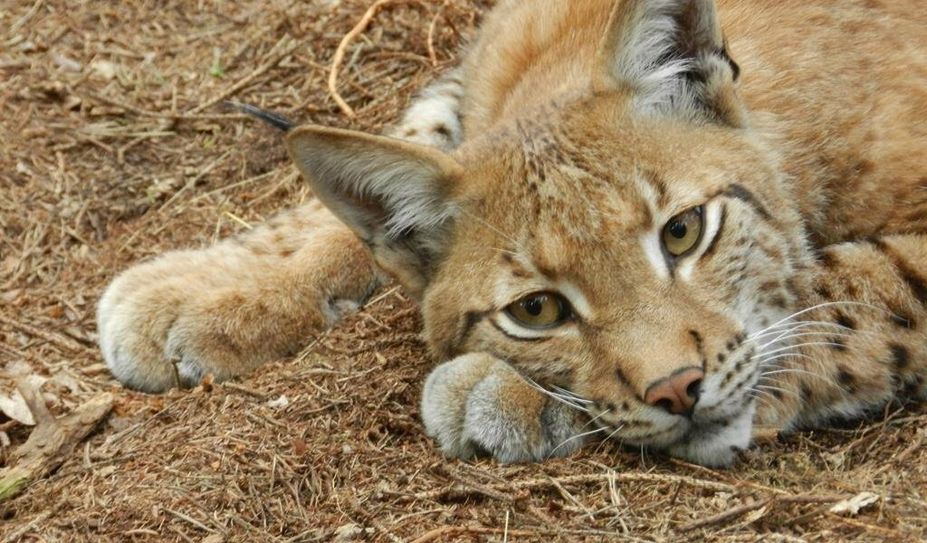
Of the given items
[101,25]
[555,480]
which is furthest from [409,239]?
[101,25]

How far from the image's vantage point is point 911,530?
3219 mm

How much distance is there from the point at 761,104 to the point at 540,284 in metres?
1.15

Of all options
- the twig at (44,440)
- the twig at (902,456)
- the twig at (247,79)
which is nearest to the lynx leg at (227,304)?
the twig at (44,440)

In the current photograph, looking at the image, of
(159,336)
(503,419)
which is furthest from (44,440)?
(503,419)

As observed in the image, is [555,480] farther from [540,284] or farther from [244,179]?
[244,179]

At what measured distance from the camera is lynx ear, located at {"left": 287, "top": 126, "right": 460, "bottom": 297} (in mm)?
3824

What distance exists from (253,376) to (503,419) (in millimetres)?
1284

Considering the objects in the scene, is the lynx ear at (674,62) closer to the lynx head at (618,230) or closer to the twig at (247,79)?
the lynx head at (618,230)

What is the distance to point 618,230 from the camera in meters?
3.59

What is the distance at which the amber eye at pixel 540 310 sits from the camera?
12.2 feet

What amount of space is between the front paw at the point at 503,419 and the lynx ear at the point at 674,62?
987mm

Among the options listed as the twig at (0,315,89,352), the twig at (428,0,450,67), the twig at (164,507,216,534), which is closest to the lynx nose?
the twig at (164,507,216,534)

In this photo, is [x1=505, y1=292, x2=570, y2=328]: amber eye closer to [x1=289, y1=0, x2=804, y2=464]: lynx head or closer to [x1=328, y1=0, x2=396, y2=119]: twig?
[x1=289, y1=0, x2=804, y2=464]: lynx head

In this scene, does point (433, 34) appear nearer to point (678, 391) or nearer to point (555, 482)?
point (555, 482)
